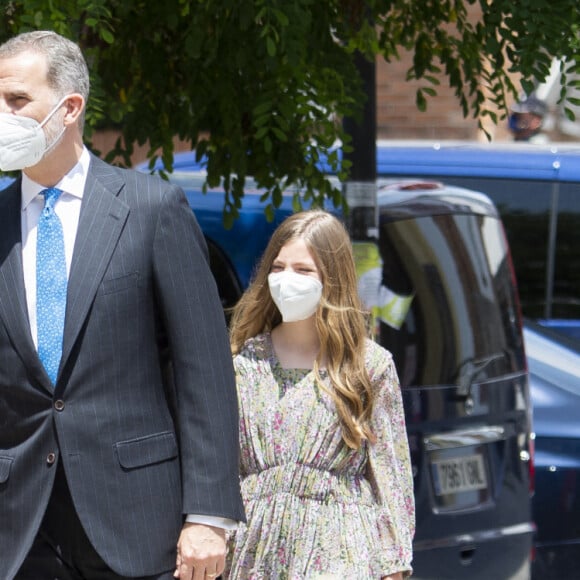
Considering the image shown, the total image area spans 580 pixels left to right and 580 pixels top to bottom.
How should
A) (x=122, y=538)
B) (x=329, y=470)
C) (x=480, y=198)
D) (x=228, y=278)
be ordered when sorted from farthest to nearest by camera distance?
(x=480, y=198) < (x=228, y=278) < (x=329, y=470) < (x=122, y=538)

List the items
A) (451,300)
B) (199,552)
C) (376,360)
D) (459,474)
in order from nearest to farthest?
(199,552) → (376,360) → (459,474) → (451,300)

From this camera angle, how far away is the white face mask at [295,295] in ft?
10.6

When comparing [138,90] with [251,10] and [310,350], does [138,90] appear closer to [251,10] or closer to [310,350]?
[251,10]

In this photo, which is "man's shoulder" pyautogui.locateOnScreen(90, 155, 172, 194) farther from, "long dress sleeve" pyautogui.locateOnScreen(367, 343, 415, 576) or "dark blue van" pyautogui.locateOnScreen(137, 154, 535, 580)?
"dark blue van" pyautogui.locateOnScreen(137, 154, 535, 580)

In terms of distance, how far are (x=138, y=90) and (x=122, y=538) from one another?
2.04 metres

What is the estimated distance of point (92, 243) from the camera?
2.76 meters

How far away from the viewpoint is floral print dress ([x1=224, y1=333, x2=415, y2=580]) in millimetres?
3121

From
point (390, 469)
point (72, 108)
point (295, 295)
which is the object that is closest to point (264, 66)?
point (295, 295)

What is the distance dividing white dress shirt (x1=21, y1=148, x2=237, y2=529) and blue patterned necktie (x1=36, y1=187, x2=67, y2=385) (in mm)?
14

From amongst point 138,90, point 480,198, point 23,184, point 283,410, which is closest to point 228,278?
point 138,90

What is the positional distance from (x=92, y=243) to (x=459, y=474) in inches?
97.9

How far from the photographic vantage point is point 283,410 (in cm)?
318

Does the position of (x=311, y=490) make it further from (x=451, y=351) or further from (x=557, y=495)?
(x=557, y=495)

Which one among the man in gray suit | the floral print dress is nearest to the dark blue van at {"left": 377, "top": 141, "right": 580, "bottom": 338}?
the floral print dress
